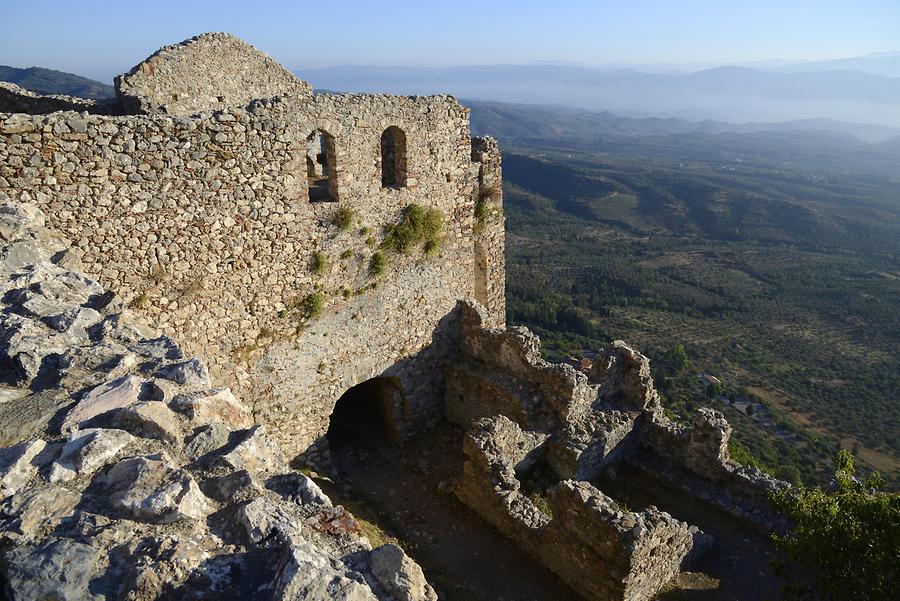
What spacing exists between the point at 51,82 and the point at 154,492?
69900mm

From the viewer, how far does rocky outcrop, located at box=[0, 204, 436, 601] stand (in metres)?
2.99

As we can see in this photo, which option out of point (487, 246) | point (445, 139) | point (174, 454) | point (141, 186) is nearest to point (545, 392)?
point (487, 246)

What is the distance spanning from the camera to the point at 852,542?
656cm

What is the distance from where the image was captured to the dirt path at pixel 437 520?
27.9 feet

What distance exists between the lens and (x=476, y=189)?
11.6m

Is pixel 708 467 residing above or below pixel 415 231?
below

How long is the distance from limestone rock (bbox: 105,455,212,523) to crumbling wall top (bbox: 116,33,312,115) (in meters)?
7.65

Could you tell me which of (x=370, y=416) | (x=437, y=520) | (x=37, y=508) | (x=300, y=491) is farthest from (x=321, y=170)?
(x=37, y=508)

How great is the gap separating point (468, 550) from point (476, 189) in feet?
20.6

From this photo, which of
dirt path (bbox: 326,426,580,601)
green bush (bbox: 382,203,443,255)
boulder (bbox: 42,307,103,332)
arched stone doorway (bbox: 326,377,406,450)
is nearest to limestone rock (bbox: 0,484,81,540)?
boulder (bbox: 42,307,103,332)

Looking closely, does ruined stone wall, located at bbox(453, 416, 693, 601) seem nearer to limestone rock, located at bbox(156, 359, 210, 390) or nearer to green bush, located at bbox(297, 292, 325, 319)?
green bush, located at bbox(297, 292, 325, 319)

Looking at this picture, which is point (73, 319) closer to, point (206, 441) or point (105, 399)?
point (105, 399)

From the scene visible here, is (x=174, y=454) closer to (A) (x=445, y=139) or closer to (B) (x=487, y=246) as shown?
(A) (x=445, y=139)

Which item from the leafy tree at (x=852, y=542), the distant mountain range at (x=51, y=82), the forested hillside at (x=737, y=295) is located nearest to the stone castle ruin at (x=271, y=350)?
the leafy tree at (x=852, y=542)
